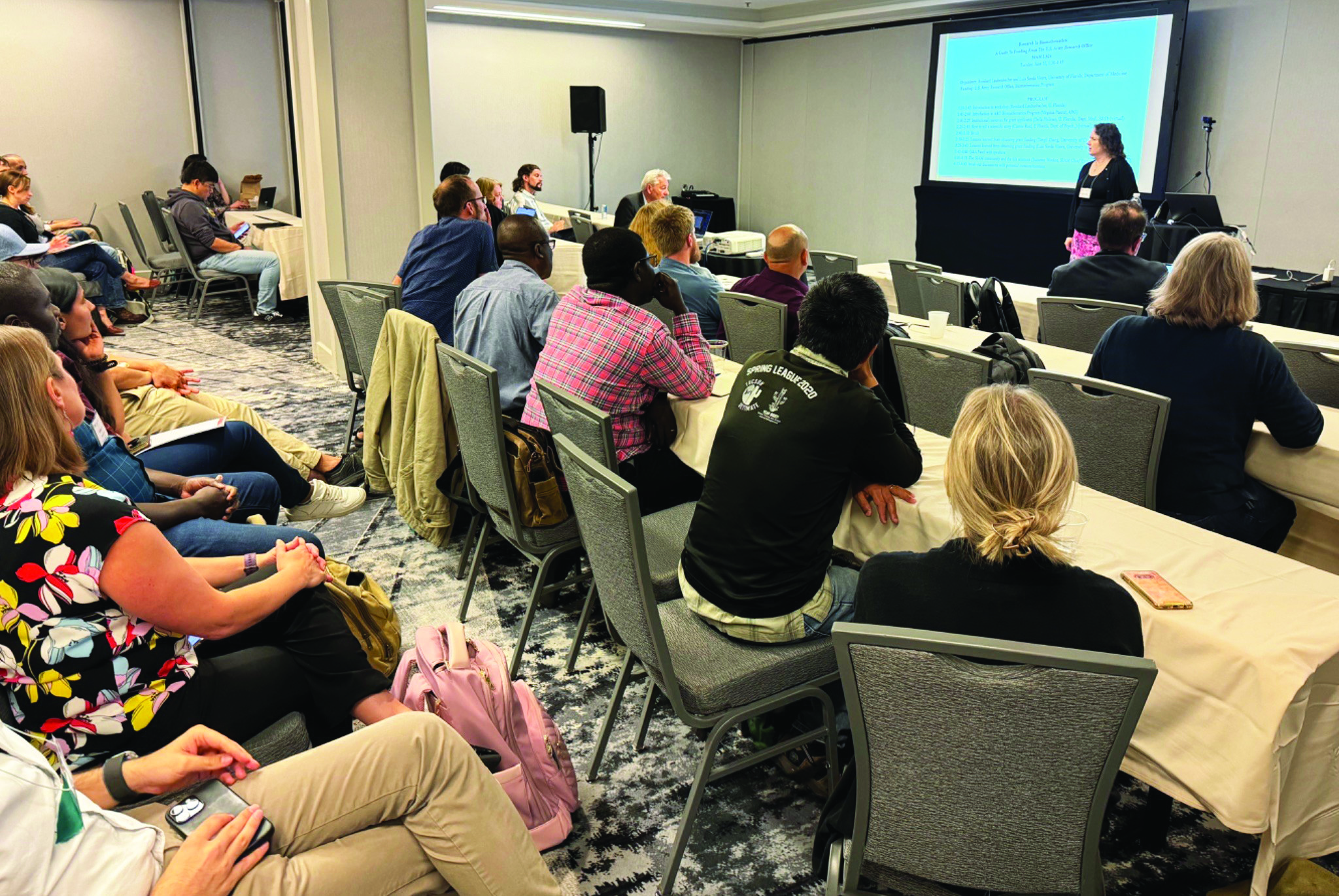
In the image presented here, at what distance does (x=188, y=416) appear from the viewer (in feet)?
10.7

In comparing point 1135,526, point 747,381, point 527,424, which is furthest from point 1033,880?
point 527,424

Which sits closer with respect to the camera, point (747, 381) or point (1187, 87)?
point (747, 381)

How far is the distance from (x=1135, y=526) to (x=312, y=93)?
465cm

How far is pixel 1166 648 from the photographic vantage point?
1.58 metres

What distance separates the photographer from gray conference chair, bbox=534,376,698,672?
227 centimetres

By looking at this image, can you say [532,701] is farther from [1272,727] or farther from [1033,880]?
[1272,727]

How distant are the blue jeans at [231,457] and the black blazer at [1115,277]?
10.1ft

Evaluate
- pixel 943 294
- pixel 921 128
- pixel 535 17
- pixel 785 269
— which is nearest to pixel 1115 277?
pixel 943 294

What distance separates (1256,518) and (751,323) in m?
1.84

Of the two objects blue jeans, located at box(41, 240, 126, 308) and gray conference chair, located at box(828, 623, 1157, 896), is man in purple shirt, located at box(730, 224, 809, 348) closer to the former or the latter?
gray conference chair, located at box(828, 623, 1157, 896)

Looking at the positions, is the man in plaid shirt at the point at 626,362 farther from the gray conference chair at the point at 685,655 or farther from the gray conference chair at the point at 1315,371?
the gray conference chair at the point at 1315,371

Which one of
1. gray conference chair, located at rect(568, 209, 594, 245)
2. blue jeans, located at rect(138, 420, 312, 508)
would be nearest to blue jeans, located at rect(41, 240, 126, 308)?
gray conference chair, located at rect(568, 209, 594, 245)

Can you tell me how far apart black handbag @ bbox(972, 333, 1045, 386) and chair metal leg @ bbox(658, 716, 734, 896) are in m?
1.36

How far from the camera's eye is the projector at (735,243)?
7664mm
